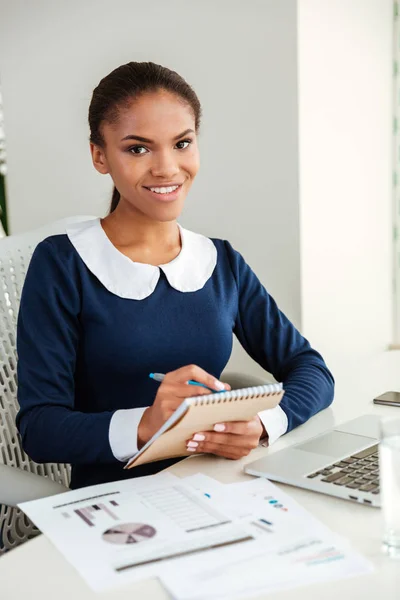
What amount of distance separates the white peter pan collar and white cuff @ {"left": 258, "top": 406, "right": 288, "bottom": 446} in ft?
1.07

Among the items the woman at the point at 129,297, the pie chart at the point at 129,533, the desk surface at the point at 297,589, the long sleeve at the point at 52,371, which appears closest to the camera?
the desk surface at the point at 297,589

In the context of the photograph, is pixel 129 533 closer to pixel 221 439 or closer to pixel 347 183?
pixel 221 439

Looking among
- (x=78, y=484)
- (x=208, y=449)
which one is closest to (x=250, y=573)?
(x=208, y=449)

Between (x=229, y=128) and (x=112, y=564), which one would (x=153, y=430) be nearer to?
(x=112, y=564)

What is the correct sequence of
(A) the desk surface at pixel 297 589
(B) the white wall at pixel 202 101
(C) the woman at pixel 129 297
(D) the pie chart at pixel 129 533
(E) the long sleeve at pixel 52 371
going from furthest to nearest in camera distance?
(B) the white wall at pixel 202 101 → (C) the woman at pixel 129 297 → (E) the long sleeve at pixel 52 371 → (D) the pie chart at pixel 129 533 → (A) the desk surface at pixel 297 589

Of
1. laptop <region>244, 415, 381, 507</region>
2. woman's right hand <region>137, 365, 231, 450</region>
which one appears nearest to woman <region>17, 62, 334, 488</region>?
laptop <region>244, 415, 381, 507</region>

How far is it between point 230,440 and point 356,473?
0.19m

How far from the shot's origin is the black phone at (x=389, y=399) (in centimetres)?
138

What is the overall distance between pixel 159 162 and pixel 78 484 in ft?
1.98

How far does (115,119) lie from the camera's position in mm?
1360

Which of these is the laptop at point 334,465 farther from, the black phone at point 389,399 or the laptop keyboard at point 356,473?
the black phone at point 389,399

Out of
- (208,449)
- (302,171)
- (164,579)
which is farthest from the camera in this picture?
(302,171)

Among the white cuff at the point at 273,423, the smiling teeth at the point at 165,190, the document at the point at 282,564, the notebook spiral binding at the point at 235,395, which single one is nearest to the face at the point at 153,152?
the smiling teeth at the point at 165,190

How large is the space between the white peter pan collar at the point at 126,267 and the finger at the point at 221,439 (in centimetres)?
38
